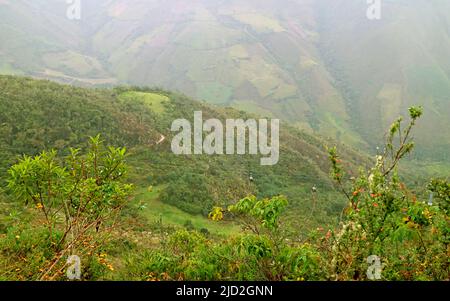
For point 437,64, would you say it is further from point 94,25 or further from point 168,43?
point 94,25

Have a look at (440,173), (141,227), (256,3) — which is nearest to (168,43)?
(256,3)

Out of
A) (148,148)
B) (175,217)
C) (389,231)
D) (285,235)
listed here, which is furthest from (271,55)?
(389,231)

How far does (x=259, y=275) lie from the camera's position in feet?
16.2

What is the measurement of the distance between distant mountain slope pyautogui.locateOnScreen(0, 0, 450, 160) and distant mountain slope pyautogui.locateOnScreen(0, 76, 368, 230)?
51.9 m

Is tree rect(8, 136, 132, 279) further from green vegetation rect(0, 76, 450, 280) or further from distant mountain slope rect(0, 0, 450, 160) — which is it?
distant mountain slope rect(0, 0, 450, 160)

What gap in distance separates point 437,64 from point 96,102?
352 feet

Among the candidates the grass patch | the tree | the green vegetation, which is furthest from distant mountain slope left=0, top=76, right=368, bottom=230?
the tree

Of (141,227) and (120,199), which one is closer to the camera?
(120,199)

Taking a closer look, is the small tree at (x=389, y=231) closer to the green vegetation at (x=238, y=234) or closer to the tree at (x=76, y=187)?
the green vegetation at (x=238, y=234)

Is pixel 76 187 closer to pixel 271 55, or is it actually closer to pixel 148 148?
pixel 148 148

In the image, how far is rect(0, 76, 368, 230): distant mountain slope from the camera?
2148 cm

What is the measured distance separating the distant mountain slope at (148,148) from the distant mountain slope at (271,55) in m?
51.9

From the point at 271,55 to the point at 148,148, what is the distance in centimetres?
9812

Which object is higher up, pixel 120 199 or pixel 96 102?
pixel 96 102
